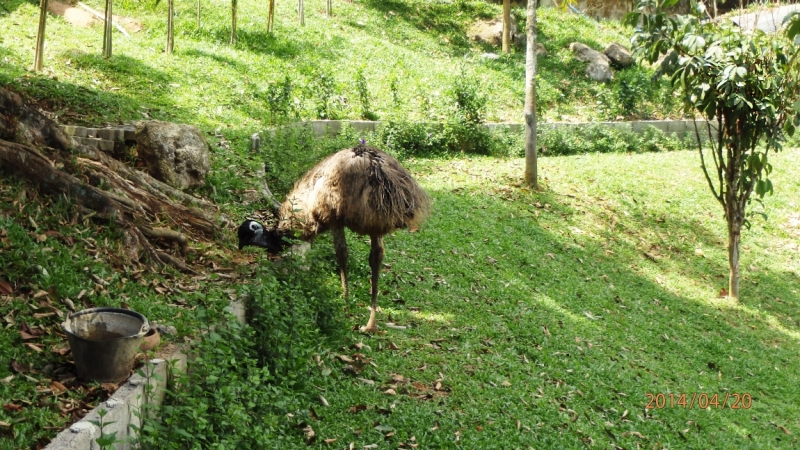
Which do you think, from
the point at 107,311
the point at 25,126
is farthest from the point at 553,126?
the point at 107,311

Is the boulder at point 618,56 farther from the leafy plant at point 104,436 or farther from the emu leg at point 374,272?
the leafy plant at point 104,436

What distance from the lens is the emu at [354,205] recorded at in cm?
736

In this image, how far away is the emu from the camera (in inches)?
290

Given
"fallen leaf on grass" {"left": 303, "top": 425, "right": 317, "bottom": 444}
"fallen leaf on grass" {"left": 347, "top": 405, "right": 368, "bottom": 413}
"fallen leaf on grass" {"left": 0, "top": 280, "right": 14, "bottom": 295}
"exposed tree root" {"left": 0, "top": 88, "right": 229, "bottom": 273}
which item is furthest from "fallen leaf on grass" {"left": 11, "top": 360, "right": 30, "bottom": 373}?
"fallen leaf on grass" {"left": 347, "top": 405, "right": 368, "bottom": 413}

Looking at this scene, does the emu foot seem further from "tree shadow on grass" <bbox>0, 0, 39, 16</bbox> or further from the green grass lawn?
"tree shadow on grass" <bbox>0, 0, 39, 16</bbox>

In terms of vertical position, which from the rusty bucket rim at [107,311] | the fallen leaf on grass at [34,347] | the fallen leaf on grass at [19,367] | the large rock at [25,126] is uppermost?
the large rock at [25,126]

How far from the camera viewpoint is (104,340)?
4.59 meters

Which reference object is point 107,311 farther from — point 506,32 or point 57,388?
point 506,32

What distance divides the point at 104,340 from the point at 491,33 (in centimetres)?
1938

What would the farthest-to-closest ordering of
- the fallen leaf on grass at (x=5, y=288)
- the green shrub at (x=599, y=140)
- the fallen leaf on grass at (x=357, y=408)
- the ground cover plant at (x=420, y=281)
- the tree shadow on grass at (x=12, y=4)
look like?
the green shrub at (x=599, y=140)
the tree shadow on grass at (x=12, y=4)
the fallen leaf on grass at (x=357, y=408)
the ground cover plant at (x=420, y=281)
the fallen leaf on grass at (x=5, y=288)

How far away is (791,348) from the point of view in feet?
34.1

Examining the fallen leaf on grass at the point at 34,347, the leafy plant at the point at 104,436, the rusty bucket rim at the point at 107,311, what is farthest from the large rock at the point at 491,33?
the leafy plant at the point at 104,436
